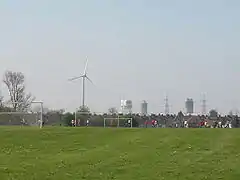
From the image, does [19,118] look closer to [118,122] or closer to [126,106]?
[118,122]

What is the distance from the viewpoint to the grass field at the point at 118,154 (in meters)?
16.7

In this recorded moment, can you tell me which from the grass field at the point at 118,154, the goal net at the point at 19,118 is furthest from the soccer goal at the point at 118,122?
the grass field at the point at 118,154

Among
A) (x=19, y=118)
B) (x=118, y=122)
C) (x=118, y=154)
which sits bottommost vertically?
(x=118, y=154)

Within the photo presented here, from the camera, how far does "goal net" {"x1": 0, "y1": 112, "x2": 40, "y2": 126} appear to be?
3869 centimetres

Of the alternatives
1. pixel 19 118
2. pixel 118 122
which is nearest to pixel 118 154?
pixel 19 118

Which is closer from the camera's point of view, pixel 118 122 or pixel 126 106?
pixel 118 122

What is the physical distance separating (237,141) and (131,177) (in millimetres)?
9805

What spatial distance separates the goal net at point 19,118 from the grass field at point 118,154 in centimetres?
958

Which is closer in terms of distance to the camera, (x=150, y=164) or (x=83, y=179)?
(x=83, y=179)

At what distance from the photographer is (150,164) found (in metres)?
18.2

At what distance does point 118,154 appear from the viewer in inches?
Answer: 813

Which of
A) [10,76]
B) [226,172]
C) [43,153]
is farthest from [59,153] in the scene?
[10,76]

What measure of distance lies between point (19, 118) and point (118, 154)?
2055 centimetres

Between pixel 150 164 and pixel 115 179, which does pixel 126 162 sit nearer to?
pixel 150 164
